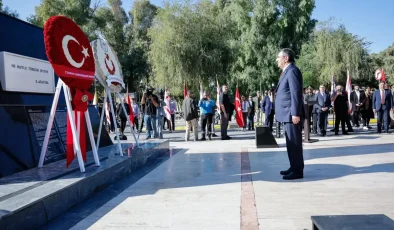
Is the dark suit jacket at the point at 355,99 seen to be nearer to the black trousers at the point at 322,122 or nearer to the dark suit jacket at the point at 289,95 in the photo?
the black trousers at the point at 322,122

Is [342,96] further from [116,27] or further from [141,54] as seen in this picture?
[116,27]

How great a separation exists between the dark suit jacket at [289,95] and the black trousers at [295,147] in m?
0.16

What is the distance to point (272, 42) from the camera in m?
37.3

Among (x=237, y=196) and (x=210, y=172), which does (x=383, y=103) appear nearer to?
(x=210, y=172)

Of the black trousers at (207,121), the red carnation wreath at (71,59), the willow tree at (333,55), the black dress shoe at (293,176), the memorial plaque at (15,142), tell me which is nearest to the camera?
the red carnation wreath at (71,59)

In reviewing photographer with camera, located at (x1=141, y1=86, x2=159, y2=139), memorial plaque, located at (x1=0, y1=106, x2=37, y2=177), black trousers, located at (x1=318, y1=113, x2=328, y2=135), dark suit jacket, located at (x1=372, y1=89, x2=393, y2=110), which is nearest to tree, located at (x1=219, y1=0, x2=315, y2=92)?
dark suit jacket, located at (x1=372, y1=89, x2=393, y2=110)

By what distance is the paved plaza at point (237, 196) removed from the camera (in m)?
3.68

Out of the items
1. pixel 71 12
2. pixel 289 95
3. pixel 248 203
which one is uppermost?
pixel 71 12

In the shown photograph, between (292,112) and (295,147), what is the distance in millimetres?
535

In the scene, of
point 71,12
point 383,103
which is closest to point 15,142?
point 383,103

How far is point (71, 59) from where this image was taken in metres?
5.21

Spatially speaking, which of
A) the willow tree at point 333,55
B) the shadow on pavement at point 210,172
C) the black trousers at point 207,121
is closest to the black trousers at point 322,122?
the black trousers at point 207,121

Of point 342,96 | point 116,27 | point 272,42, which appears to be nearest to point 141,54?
point 116,27

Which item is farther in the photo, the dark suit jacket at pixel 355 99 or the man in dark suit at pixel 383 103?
the dark suit jacket at pixel 355 99
